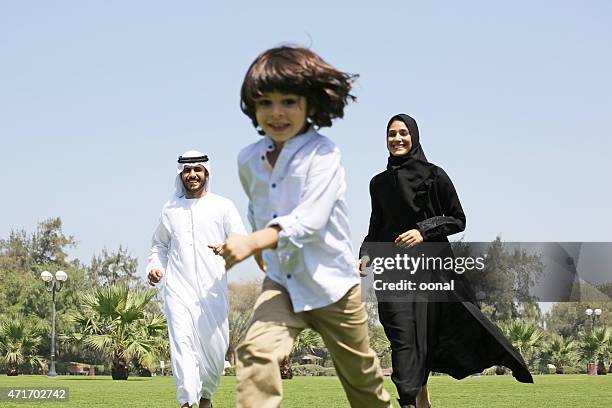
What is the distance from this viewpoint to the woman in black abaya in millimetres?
7965

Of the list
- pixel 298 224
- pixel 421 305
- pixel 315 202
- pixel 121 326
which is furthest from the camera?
pixel 121 326

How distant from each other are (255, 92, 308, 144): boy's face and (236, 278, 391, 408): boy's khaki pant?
698 millimetres

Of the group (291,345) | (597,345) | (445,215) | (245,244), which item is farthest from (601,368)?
(245,244)

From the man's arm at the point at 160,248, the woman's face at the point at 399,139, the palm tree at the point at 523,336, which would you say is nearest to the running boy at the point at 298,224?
the woman's face at the point at 399,139

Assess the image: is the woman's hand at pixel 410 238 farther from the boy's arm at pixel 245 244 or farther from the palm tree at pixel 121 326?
the palm tree at pixel 121 326

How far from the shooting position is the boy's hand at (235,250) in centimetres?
368

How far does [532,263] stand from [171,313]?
47.6 metres

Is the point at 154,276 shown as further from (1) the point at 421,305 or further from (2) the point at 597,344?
(2) the point at 597,344

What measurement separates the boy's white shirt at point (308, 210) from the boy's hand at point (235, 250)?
1.27 ft

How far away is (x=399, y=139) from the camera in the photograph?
27.6 feet

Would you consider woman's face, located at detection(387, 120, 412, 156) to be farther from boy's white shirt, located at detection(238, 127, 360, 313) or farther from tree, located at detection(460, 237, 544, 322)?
tree, located at detection(460, 237, 544, 322)

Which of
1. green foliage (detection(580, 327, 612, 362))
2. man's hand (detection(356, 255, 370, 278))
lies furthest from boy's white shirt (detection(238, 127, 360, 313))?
green foliage (detection(580, 327, 612, 362))

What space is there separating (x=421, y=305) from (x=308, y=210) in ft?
13.9

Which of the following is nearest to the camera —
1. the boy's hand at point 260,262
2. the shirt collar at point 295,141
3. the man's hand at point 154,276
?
the shirt collar at point 295,141
